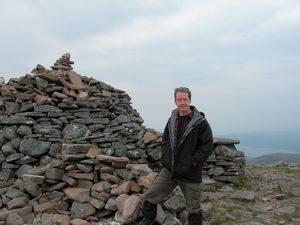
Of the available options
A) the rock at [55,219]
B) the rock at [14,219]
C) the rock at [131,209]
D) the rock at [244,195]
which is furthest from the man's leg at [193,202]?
the rock at [14,219]

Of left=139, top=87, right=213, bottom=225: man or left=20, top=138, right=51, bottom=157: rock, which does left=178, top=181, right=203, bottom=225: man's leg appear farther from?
left=20, top=138, right=51, bottom=157: rock

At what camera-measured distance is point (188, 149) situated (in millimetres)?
6688

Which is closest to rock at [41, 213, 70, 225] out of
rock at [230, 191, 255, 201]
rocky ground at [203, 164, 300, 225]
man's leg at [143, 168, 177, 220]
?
man's leg at [143, 168, 177, 220]

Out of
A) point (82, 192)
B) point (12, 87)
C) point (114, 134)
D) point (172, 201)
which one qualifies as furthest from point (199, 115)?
point (12, 87)

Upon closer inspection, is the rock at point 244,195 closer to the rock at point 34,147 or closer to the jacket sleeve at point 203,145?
the jacket sleeve at point 203,145

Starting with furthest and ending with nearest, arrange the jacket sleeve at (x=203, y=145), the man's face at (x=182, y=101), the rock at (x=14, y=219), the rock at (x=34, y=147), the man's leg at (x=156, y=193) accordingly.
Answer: the rock at (x=34, y=147) < the rock at (x=14, y=219) < the man's leg at (x=156, y=193) < the man's face at (x=182, y=101) < the jacket sleeve at (x=203, y=145)

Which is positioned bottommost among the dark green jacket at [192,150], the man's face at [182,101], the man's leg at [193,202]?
the man's leg at [193,202]

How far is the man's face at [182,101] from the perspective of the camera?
6750 millimetres

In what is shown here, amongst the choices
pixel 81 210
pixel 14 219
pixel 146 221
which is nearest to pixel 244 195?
pixel 146 221

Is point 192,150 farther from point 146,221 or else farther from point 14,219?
point 14,219

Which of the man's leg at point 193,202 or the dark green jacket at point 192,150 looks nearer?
the dark green jacket at point 192,150

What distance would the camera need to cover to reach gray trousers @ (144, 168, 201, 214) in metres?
6.77

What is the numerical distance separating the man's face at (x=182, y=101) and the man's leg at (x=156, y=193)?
1.22m

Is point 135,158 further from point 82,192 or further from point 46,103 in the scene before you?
point 46,103
